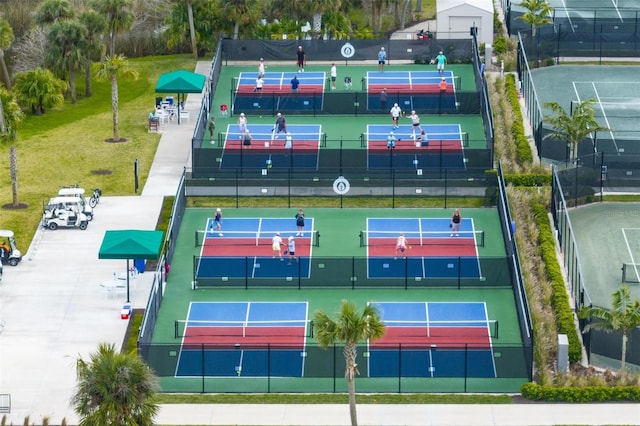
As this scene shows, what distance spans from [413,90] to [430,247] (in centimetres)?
1960

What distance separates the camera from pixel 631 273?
260 ft

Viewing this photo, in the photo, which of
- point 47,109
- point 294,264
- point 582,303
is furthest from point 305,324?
point 47,109

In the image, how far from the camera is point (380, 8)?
110562mm

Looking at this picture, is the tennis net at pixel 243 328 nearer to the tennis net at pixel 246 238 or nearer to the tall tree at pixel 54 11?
the tennis net at pixel 246 238

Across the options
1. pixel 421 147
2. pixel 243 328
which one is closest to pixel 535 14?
pixel 421 147

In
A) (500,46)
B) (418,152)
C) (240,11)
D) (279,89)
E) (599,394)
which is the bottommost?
(599,394)

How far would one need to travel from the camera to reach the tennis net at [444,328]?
246 feet

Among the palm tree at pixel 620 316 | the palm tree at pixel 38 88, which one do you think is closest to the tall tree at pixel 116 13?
the palm tree at pixel 38 88

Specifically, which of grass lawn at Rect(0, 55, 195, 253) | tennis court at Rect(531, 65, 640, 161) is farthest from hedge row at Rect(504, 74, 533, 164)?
grass lawn at Rect(0, 55, 195, 253)

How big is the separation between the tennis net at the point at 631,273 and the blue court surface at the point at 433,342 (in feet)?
18.3

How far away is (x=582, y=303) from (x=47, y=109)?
38540 millimetres

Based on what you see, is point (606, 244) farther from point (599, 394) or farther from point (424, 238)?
point (599, 394)

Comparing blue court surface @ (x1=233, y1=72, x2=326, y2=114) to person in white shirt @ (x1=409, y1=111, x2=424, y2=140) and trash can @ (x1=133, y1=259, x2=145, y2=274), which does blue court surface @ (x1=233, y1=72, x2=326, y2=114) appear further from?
trash can @ (x1=133, y1=259, x2=145, y2=274)

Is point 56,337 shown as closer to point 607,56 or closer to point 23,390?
point 23,390
